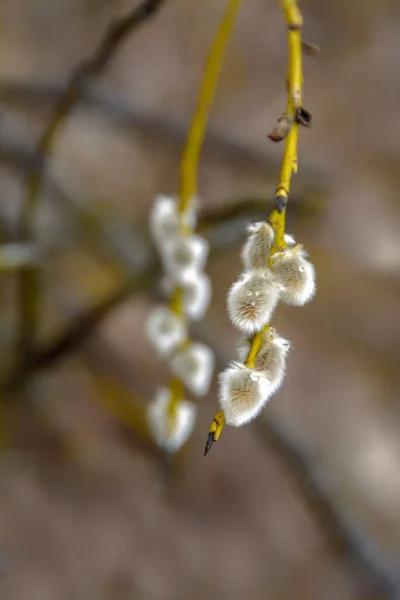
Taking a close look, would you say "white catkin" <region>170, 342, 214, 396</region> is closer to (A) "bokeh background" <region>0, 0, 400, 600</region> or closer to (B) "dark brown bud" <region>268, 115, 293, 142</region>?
(A) "bokeh background" <region>0, 0, 400, 600</region>

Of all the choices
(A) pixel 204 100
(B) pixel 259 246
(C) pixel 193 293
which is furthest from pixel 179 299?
(B) pixel 259 246

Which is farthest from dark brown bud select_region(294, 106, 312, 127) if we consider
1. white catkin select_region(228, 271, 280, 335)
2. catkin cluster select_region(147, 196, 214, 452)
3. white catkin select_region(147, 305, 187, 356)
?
white catkin select_region(147, 305, 187, 356)

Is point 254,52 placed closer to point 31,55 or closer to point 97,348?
point 31,55

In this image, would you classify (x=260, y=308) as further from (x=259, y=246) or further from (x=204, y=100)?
(x=204, y=100)

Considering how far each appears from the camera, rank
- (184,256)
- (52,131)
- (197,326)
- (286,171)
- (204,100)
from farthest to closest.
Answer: (197,326) < (52,131) < (184,256) < (204,100) < (286,171)

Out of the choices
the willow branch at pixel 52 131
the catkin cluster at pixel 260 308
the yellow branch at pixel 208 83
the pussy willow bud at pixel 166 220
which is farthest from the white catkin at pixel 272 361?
the willow branch at pixel 52 131

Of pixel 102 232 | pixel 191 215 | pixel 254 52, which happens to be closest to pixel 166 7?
pixel 254 52
